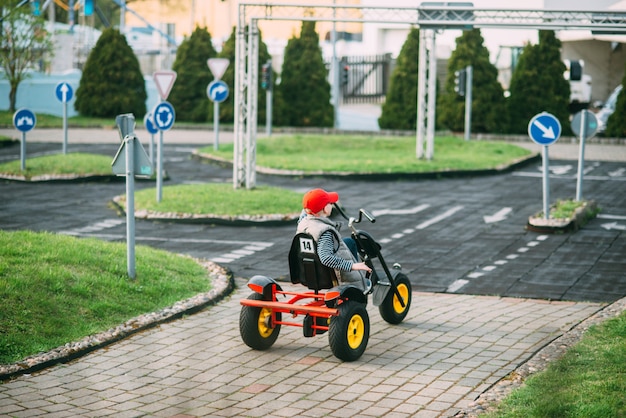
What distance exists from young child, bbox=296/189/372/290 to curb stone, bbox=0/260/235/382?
2.14 m

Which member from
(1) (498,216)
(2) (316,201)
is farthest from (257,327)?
(1) (498,216)

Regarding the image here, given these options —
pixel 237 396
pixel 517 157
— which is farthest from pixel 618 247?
pixel 517 157

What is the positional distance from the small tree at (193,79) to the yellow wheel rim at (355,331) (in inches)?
1392

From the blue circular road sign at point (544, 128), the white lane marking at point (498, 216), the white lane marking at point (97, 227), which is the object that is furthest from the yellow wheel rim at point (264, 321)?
the white lane marking at point (498, 216)

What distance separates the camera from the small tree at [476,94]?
39.3 metres

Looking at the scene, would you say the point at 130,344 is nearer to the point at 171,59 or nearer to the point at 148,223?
the point at 148,223

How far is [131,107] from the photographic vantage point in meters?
44.3

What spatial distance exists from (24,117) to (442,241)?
35.8 feet

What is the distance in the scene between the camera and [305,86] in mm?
43000

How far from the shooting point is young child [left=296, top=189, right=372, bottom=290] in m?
9.35

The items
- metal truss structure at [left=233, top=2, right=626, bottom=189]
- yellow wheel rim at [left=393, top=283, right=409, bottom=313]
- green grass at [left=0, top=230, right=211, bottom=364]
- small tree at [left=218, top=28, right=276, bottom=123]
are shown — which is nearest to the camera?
green grass at [left=0, top=230, right=211, bottom=364]

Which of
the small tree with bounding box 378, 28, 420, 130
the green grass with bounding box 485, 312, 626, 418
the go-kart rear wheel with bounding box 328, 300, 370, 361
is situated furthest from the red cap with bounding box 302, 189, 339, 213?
the small tree with bounding box 378, 28, 420, 130

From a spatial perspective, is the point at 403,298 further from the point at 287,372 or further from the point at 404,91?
the point at 404,91

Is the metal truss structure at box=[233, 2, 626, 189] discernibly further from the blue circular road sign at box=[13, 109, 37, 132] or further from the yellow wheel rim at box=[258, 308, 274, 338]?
the yellow wheel rim at box=[258, 308, 274, 338]
